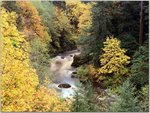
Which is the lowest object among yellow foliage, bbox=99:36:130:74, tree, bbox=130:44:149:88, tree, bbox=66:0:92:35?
tree, bbox=130:44:149:88

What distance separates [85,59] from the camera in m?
21.0

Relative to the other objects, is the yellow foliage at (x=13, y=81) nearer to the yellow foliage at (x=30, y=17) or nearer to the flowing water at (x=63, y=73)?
the flowing water at (x=63, y=73)

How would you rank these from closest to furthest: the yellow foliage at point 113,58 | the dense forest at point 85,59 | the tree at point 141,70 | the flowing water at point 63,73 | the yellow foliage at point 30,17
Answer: the dense forest at point 85,59 → the tree at point 141,70 → the yellow foliage at point 113,58 → the flowing water at point 63,73 → the yellow foliage at point 30,17

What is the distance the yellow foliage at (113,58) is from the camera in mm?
17250

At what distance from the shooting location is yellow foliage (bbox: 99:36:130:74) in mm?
17250

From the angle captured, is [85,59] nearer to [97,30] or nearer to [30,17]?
[97,30]

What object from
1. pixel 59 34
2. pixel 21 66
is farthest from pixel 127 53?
pixel 21 66

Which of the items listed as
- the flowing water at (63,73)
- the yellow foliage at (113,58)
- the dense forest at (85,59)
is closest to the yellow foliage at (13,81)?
the dense forest at (85,59)

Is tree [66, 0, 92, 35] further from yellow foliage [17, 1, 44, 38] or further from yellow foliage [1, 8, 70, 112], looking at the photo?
yellow foliage [1, 8, 70, 112]

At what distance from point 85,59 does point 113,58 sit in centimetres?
394

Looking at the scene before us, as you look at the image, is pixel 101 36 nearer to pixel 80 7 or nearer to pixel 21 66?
pixel 80 7

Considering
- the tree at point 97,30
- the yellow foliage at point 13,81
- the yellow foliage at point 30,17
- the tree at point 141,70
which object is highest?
the yellow foliage at point 30,17

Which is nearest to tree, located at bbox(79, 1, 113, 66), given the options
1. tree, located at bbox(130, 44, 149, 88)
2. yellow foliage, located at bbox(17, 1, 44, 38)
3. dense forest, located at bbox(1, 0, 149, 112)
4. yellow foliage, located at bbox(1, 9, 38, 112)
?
dense forest, located at bbox(1, 0, 149, 112)

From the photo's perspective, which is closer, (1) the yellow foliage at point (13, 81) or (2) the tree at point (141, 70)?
(1) the yellow foliage at point (13, 81)
